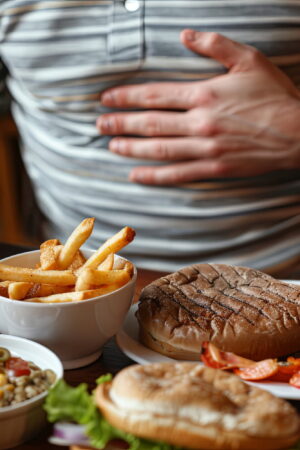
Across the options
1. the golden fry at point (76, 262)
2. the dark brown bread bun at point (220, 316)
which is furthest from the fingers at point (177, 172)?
the golden fry at point (76, 262)

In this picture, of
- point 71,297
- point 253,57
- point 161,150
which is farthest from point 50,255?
point 253,57

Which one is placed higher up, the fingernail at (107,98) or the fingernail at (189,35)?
the fingernail at (189,35)

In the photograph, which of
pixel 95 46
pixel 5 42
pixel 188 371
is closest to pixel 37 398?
pixel 188 371

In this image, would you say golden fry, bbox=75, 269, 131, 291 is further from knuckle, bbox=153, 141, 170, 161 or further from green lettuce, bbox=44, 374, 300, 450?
knuckle, bbox=153, 141, 170, 161

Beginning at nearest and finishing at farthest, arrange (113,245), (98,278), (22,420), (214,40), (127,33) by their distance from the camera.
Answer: (22,420) → (98,278) → (113,245) → (214,40) → (127,33)

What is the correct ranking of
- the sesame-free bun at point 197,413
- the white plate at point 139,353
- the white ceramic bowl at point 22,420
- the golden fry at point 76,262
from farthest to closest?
the golden fry at point 76,262
the white plate at point 139,353
the white ceramic bowl at point 22,420
the sesame-free bun at point 197,413

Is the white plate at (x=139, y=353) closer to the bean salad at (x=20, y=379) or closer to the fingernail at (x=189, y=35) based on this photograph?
the bean salad at (x=20, y=379)

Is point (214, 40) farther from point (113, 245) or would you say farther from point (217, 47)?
point (113, 245)
